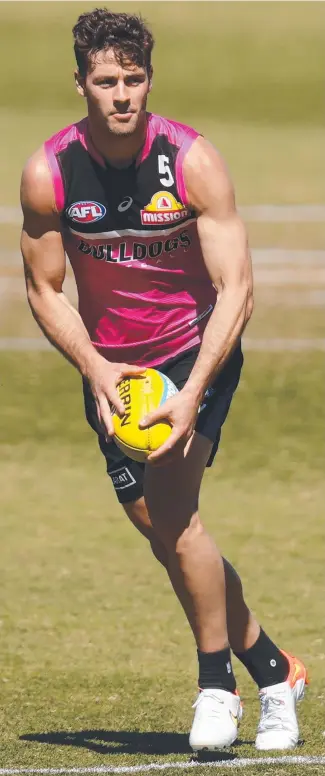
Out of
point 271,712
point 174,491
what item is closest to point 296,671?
point 271,712

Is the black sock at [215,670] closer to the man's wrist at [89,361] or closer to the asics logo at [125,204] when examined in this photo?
the man's wrist at [89,361]

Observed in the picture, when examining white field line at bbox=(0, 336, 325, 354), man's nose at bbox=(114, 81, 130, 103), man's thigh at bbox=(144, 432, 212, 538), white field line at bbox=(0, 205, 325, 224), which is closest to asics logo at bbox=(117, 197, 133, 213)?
man's nose at bbox=(114, 81, 130, 103)

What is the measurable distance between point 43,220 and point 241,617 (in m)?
2.03

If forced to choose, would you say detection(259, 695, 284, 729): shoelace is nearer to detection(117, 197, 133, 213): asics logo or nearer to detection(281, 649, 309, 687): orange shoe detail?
detection(281, 649, 309, 687): orange shoe detail

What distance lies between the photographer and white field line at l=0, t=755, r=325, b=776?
6391 millimetres

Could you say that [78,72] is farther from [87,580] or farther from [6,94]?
[6,94]

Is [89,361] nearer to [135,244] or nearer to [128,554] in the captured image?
[135,244]

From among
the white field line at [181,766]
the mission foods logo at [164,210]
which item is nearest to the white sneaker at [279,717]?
the white field line at [181,766]

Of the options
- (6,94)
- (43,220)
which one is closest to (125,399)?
(43,220)

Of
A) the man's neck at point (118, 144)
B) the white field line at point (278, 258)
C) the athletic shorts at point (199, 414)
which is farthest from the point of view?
the white field line at point (278, 258)

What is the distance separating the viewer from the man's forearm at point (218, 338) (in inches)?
255

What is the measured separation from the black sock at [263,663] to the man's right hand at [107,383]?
53.1 inches

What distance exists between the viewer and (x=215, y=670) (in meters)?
6.72

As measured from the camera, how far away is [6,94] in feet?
173
